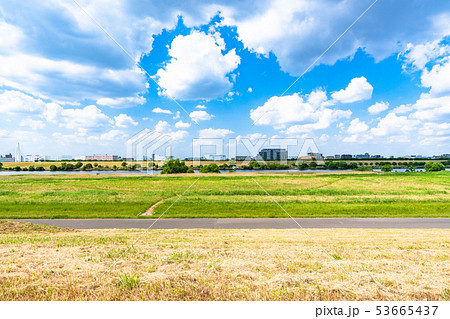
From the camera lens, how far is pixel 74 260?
518 cm

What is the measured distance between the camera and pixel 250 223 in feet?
53.0

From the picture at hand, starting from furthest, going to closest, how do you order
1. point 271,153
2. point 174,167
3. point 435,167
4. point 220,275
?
point 435,167
point 174,167
point 271,153
point 220,275

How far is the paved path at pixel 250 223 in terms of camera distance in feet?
49.6

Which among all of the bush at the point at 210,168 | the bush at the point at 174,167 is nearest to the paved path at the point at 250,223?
the bush at the point at 210,168

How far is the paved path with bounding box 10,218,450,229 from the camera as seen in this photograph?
15.1m

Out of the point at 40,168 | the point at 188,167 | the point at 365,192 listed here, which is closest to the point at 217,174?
the point at 188,167

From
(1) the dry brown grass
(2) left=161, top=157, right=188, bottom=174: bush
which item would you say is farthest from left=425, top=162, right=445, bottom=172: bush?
(1) the dry brown grass

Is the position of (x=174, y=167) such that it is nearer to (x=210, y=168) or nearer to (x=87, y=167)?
(x=210, y=168)

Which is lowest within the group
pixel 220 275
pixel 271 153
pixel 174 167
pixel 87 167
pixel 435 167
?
pixel 435 167

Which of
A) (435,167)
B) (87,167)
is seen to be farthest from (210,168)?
(435,167)

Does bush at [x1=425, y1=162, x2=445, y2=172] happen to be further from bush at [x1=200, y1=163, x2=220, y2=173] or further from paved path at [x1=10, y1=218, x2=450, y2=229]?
paved path at [x1=10, y1=218, x2=450, y2=229]

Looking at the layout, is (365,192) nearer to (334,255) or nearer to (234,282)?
(334,255)

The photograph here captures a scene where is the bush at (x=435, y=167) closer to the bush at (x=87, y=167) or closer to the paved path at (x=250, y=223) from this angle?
the paved path at (x=250, y=223)

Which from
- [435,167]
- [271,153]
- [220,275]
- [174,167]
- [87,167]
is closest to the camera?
[220,275]
